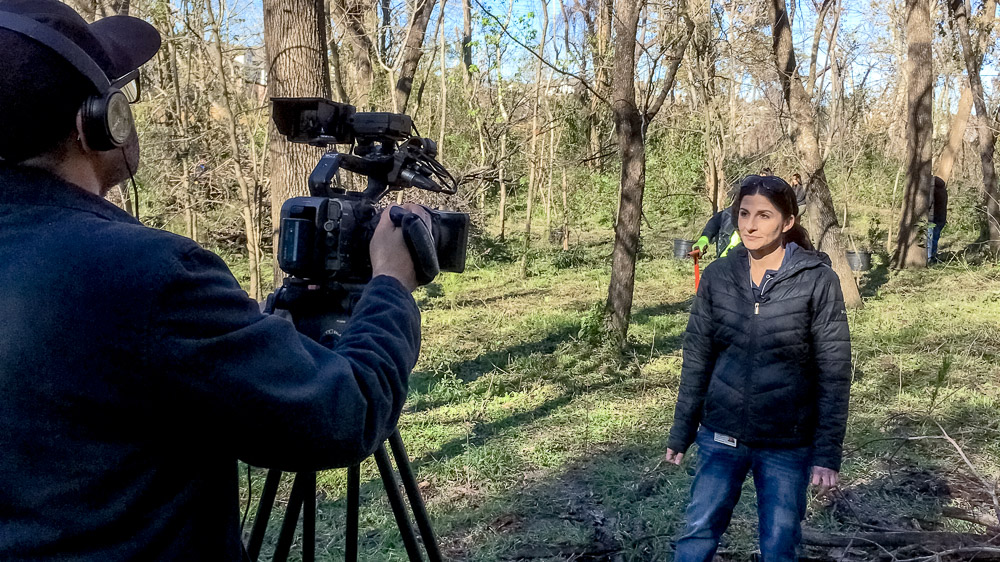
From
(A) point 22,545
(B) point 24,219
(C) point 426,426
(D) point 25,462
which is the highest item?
(B) point 24,219

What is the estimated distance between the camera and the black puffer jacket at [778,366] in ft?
9.46

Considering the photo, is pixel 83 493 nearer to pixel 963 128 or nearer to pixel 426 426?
pixel 426 426

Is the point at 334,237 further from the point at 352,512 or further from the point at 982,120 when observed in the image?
the point at 982,120

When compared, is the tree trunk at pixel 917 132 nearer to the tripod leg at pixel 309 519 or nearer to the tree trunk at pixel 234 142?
the tree trunk at pixel 234 142

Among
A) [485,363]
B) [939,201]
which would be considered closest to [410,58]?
[485,363]

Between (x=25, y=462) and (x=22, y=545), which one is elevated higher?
(x=25, y=462)

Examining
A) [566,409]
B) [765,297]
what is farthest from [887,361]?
[765,297]

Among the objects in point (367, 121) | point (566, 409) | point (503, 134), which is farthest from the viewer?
point (503, 134)

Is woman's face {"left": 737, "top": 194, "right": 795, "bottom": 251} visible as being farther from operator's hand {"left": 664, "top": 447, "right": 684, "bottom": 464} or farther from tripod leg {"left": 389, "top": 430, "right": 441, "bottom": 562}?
tripod leg {"left": 389, "top": 430, "right": 441, "bottom": 562}

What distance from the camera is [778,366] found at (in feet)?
9.66

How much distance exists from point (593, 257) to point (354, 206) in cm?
1180

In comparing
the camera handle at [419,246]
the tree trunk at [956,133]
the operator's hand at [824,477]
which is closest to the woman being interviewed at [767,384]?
the operator's hand at [824,477]

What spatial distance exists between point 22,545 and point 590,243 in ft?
46.4

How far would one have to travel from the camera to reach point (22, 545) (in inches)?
42.3
